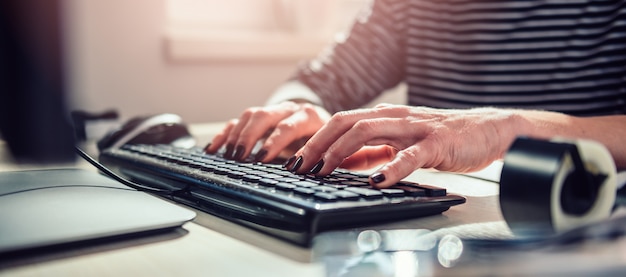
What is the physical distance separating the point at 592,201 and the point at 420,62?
0.89 m

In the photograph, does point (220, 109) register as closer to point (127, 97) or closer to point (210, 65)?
point (210, 65)

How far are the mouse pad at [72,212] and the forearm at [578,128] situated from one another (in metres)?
0.36

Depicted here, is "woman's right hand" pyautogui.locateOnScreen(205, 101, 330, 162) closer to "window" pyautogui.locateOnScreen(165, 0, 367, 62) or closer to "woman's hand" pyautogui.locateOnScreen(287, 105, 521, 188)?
"woman's hand" pyautogui.locateOnScreen(287, 105, 521, 188)

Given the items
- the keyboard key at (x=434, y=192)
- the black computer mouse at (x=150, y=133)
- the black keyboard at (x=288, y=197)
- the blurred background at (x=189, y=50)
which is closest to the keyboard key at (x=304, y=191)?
the black keyboard at (x=288, y=197)

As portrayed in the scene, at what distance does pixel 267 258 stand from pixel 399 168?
0.16 m

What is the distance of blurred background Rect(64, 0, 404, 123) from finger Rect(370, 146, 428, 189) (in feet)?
2.74

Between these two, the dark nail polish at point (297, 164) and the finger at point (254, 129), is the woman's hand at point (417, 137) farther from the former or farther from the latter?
the finger at point (254, 129)

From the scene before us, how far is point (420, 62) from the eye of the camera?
1.27 m

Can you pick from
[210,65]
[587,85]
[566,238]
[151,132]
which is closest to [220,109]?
[210,65]

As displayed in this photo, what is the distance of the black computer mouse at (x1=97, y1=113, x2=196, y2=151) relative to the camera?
81 centimetres

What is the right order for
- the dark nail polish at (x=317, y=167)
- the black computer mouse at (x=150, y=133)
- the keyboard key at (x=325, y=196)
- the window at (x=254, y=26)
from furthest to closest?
the window at (x=254, y=26) → the black computer mouse at (x=150, y=133) → the dark nail polish at (x=317, y=167) → the keyboard key at (x=325, y=196)

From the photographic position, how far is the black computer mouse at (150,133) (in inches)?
31.9

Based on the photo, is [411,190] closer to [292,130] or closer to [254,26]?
[292,130]

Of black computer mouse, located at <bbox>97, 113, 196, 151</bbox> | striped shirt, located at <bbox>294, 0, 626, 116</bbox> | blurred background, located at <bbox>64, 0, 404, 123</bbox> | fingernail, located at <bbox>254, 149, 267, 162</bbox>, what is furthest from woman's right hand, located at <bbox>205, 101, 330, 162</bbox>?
blurred background, located at <bbox>64, 0, 404, 123</bbox>
